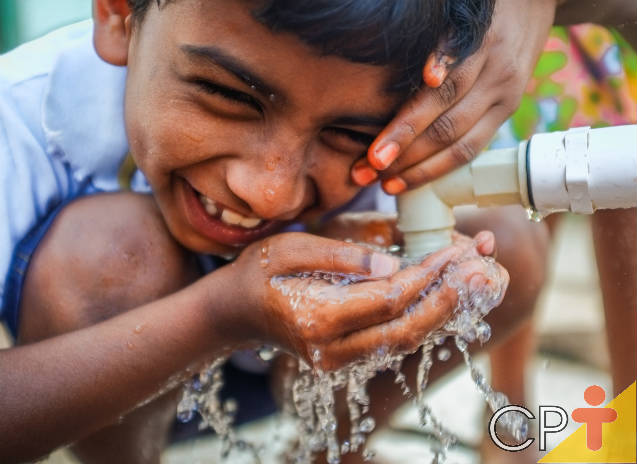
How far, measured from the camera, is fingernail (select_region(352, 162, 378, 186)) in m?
0.90

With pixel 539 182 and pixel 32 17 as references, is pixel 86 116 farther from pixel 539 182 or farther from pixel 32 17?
pixel 32 17

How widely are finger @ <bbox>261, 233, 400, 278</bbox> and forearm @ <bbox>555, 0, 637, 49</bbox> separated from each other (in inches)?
23.0

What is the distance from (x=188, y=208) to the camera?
942 mm

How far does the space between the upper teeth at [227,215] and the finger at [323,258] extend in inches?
4.1

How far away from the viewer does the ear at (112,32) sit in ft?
3.19

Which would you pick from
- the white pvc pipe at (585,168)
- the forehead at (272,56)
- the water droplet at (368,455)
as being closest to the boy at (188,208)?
the forehead at (272,56)

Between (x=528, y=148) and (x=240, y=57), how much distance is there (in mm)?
339

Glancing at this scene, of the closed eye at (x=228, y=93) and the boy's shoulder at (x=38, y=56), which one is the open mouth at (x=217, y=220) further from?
the boy's shoulder at (x=38, y=56)

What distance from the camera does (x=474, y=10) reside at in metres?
0.88

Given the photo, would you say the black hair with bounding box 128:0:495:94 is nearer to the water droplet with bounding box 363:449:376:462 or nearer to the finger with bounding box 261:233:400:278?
the finger with bounding box 261:233:400:278

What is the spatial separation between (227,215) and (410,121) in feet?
0.83

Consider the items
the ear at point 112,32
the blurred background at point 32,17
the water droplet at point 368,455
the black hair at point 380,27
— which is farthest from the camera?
the blurred background at point 32,17

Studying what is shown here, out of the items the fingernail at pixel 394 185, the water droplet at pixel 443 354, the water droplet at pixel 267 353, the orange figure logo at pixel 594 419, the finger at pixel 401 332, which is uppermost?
the fingernail at pixel 394 185

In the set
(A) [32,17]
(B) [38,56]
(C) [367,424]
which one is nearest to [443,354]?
(C) [367,424]
